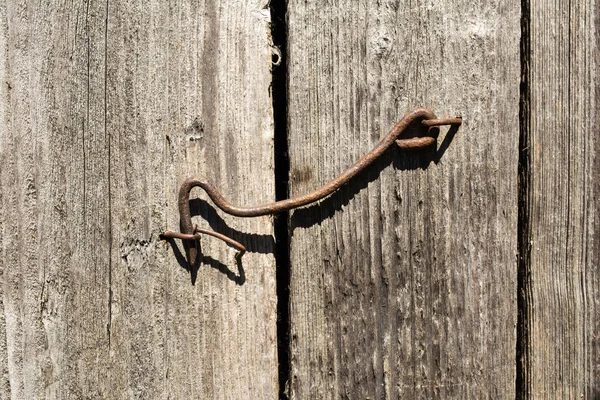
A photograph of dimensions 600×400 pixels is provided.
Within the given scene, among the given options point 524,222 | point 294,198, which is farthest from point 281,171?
point 524,222

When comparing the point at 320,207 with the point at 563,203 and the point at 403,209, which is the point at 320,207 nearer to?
the point at 403,209

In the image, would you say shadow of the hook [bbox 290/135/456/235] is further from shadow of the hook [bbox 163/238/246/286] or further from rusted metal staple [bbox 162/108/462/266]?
shadow of the hook [bbox 163/238/246/286]

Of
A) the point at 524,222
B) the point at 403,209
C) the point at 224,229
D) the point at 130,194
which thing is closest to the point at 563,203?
the point at 524,222

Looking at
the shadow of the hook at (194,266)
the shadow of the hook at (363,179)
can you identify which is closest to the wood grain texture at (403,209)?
the shadow of the hook at (363,179)

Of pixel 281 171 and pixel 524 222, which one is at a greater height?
pixel 281 171

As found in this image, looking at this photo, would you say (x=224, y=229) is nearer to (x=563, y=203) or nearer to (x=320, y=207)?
(x=320, y=207)

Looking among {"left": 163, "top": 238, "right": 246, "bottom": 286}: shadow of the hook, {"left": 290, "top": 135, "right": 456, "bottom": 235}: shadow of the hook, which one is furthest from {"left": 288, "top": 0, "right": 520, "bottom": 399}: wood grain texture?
{"left": 163, "top": 238, "right": 246, "bottom": 286}: shadow of the hook
